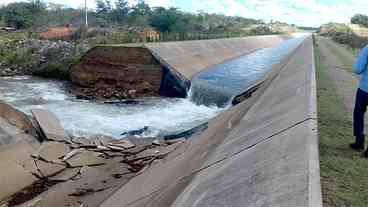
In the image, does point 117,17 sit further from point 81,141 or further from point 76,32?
point 81,141

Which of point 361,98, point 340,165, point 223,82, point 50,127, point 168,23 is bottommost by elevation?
point 50,127

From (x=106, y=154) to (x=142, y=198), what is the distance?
415 centimetres

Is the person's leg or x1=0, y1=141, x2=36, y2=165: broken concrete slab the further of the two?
x1=0, y1=141, x2=36, y2=165: broken concrete slab

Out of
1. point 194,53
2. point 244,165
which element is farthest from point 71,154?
point 194,53

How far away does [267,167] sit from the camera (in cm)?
498

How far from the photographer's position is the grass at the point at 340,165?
4660mm

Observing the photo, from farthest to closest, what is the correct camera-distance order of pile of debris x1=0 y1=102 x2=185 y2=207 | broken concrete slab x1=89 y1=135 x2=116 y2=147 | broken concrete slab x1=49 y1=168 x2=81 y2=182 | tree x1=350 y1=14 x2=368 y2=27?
tree x1=350 y1=14 x2=368 y2=27 < broken concrete slab x1=89 y1=135 x2=116 y2=147 < broken concrete slab x1=49 y1=168 x2=81 y2=182 < pile of debris x1=0 y1=102 x2=185 y2=207

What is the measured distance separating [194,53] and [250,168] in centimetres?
2325

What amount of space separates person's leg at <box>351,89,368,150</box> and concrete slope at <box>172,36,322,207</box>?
64cm

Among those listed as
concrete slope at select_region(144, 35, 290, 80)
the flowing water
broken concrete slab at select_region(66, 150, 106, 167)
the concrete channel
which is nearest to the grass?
the concrete channel

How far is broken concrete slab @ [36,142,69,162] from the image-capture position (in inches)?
391

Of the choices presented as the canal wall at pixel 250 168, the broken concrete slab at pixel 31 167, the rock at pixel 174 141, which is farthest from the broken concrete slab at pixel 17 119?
the canal wall at pixel 250 168

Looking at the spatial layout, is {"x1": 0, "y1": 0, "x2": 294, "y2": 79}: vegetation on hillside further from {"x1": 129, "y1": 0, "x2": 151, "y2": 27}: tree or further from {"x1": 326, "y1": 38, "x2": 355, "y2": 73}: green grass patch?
{"x1": 326, "y1": 38, "x2": 355, "y2": 73}: green grass patch

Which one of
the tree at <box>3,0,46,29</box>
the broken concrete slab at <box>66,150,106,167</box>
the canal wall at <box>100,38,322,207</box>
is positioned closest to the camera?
the canal wall at <box>100,38,322,207</box>
